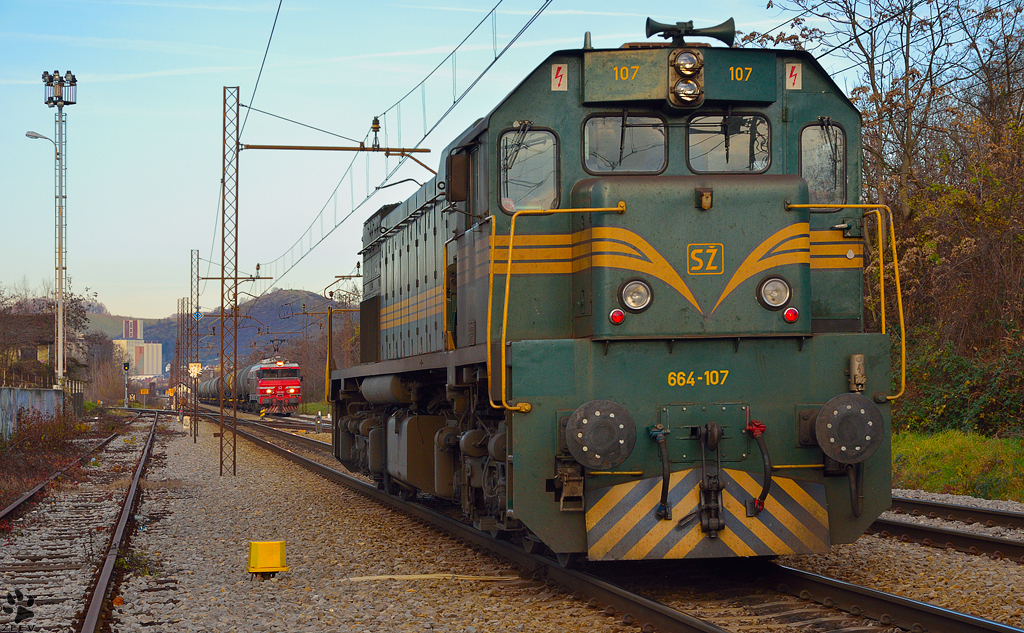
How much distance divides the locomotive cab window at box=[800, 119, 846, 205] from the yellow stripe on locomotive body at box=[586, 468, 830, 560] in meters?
2.14

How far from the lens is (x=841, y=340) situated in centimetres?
645

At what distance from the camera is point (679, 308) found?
6.36m

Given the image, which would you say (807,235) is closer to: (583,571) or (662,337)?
(662,337)

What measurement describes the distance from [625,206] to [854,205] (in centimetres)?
159

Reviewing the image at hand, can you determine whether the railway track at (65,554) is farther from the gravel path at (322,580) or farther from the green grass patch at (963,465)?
the green grass patch at (963,465)

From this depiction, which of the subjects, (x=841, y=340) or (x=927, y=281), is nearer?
(x=841, y=340)

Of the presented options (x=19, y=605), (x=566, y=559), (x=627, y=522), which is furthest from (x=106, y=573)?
(x=627, y=522)

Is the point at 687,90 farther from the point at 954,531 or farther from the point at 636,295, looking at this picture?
the point at 954,531

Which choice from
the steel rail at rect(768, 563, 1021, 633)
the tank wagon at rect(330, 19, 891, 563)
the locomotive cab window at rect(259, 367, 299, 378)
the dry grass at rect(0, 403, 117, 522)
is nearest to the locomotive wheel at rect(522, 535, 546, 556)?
the tank wagon at rect(330, 19, 891, 563)

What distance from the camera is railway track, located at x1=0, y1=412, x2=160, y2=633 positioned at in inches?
257

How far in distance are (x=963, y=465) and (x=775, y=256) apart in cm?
838

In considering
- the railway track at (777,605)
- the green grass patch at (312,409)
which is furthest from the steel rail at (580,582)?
the green grass patch at (312,409)

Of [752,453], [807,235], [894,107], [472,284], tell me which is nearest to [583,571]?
[752,453]

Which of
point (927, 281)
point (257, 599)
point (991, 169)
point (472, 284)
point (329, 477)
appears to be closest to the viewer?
point (257, 599)
